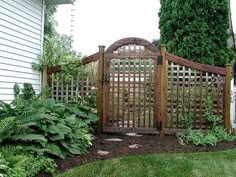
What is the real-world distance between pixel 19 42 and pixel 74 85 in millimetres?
1355

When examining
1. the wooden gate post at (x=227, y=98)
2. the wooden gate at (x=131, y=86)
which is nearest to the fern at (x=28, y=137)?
the wooden gate at (x=131, y=86)

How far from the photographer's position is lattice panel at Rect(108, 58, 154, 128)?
591cm

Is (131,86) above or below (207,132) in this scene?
above

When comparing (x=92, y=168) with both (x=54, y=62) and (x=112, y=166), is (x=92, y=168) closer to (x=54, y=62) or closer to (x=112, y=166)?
(x=112, y=166)

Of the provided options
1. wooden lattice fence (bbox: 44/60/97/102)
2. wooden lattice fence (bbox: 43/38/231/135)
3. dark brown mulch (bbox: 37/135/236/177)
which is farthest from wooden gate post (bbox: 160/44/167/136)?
wooden lattice fence (bbox: 44/60/97/102)

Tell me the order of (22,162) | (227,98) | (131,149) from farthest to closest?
1. (227,98)
2. (131,149)
3. (22,162)

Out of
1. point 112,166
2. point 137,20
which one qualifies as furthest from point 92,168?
point 137,20

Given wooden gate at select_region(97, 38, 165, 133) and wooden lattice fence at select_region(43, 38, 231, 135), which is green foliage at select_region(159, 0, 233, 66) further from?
wooden gate at select_region(97, 38, 165, 133)

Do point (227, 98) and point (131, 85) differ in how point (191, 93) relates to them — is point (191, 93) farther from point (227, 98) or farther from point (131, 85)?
point (131, 85)

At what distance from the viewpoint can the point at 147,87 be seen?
19.4 ft

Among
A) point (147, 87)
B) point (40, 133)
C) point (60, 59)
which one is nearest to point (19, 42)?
point (60, 59)

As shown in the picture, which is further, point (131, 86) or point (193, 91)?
point (131, 86)

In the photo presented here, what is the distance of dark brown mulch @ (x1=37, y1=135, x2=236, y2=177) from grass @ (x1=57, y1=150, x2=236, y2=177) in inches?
8.6

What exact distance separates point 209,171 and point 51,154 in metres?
1.86
